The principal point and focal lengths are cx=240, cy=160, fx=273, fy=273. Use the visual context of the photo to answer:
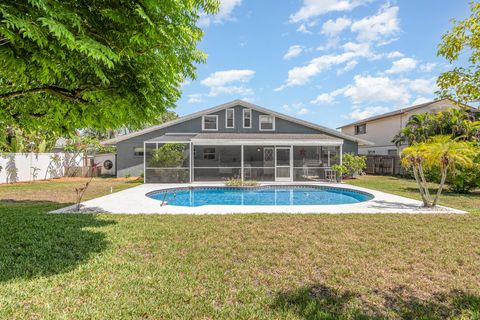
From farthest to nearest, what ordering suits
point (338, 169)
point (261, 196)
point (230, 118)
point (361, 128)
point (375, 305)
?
point (361, 128), point (230, 118), point (338, 169), point (261, 196), point (375, 305)

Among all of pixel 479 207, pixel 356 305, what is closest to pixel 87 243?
pixel 356 305

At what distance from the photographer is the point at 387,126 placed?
2889cm

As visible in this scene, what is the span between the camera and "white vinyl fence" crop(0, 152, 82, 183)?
56.5 feet

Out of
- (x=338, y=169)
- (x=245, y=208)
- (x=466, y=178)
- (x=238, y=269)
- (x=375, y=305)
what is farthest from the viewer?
(x=338, y=169)

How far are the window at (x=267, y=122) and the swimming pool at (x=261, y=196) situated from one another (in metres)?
6.51

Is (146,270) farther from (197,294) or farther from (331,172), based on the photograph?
(331,172)

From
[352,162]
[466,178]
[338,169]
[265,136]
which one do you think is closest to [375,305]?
[466,178]

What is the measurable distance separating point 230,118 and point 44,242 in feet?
56.3

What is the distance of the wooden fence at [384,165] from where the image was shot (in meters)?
25.1

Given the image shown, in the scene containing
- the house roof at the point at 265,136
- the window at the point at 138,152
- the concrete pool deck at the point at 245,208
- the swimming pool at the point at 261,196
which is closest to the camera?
the concrete pool deck at the point at 245,208

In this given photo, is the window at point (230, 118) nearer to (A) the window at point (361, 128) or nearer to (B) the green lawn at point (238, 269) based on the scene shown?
(B) the green lawn at point (238, 269)

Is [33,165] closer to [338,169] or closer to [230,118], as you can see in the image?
[230,118]

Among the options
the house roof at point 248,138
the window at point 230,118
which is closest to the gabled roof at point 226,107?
the window at point 230,118

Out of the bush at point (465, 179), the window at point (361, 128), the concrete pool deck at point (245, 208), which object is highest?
the window at point (361, 128)
